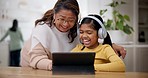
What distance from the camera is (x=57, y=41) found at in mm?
1037

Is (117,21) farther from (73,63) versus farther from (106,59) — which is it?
(73,63)

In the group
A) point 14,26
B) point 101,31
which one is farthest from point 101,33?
point 14,26

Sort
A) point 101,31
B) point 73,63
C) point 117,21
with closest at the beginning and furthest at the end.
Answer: point 73,63 < point 101,31 < point 117,21

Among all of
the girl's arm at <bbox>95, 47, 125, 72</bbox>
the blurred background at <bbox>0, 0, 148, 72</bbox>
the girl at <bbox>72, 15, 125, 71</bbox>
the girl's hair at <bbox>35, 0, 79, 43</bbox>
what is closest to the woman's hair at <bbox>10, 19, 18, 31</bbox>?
the blurred background at <bbox>0, 0, 148, 72</bbox>

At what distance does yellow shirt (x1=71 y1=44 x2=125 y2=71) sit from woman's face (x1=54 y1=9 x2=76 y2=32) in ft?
0.30

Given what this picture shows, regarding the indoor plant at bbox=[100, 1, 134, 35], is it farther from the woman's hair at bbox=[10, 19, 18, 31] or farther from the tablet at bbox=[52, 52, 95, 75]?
the woman's hair at bbox=[10, 19, 18, 31]

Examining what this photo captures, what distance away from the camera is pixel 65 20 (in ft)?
3.30

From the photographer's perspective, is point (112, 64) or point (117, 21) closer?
point (112, 64)

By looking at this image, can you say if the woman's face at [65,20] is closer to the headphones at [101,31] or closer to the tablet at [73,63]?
the headphones at [101,31]

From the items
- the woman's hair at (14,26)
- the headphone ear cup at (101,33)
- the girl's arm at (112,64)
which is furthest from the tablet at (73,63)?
the woman's hair at (14,26)

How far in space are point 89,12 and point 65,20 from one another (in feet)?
0.33

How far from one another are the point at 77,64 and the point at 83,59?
1.4 inches

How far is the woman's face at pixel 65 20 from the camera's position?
3.30ft

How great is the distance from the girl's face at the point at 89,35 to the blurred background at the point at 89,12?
0.07 metres
